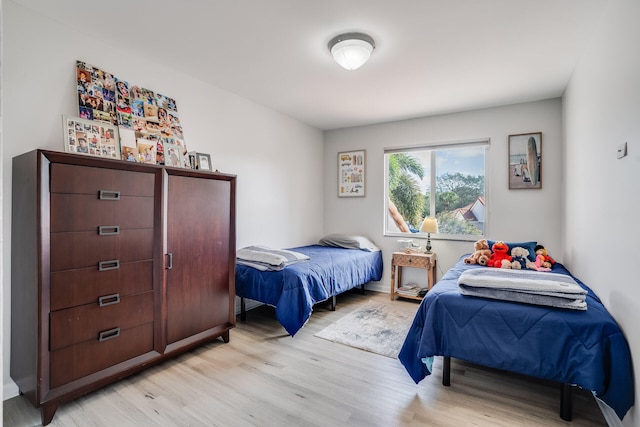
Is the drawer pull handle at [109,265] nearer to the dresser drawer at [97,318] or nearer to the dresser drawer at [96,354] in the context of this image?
the dresser drawer at [97,318]

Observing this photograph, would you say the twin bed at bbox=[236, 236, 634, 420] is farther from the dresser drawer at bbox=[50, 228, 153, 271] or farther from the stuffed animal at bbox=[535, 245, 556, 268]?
the dresser drawer at bbox=[50, 228, 153, 271]

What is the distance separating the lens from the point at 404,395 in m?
2.23

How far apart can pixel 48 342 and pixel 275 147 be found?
120 inches

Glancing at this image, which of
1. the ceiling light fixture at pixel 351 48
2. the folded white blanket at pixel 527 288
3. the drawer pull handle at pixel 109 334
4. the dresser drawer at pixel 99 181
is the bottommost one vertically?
the drawer pull handle at pixel 109 334

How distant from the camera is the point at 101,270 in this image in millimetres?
2201

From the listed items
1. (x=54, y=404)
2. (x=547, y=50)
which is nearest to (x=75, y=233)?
(x=54, y=404)

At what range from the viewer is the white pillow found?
15.0 feet

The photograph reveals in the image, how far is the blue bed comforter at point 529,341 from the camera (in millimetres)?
1807

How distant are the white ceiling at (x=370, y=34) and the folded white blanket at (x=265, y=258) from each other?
1684 mm

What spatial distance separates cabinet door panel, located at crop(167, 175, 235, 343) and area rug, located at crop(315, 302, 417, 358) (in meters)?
1.03

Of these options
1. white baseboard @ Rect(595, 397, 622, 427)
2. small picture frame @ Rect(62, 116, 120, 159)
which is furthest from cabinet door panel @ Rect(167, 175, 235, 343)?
white baseboard @ Rect(595, 397, 622, 427)

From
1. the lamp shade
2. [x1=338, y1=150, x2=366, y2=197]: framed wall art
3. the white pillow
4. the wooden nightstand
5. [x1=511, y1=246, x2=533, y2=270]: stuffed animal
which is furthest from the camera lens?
[x1=338, y1=150, x2=366, y2=197]: framed wall art

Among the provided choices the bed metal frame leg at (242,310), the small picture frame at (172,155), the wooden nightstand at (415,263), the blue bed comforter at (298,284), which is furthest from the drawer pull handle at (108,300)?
the wooden nightstand at (415,263)

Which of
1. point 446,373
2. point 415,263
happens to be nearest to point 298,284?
point 446,373
